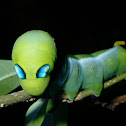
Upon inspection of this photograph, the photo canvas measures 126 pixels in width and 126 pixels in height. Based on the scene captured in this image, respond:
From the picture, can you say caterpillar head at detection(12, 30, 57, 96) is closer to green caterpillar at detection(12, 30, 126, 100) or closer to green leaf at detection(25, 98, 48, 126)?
green caterpillar at detection(12, 30, 126, 100)

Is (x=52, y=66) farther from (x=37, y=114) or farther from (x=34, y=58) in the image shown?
(x=37, y=114)

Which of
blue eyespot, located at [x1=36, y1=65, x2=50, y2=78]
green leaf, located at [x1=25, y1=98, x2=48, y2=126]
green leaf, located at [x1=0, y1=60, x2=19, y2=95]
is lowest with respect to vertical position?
green leaf, located at [x1=25, y1=98, x2=48, y2=126]

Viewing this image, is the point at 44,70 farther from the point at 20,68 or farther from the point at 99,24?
the point at 99,24

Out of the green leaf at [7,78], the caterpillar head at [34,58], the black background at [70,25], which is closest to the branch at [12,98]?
the caterpillar head at [34,58]

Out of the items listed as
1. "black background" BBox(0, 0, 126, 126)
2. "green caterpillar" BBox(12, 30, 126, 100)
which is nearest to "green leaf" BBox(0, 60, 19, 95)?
"green caterpillar" BBox(12, 30, 126, 100)

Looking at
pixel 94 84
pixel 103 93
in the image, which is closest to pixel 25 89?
pixel 94 84
